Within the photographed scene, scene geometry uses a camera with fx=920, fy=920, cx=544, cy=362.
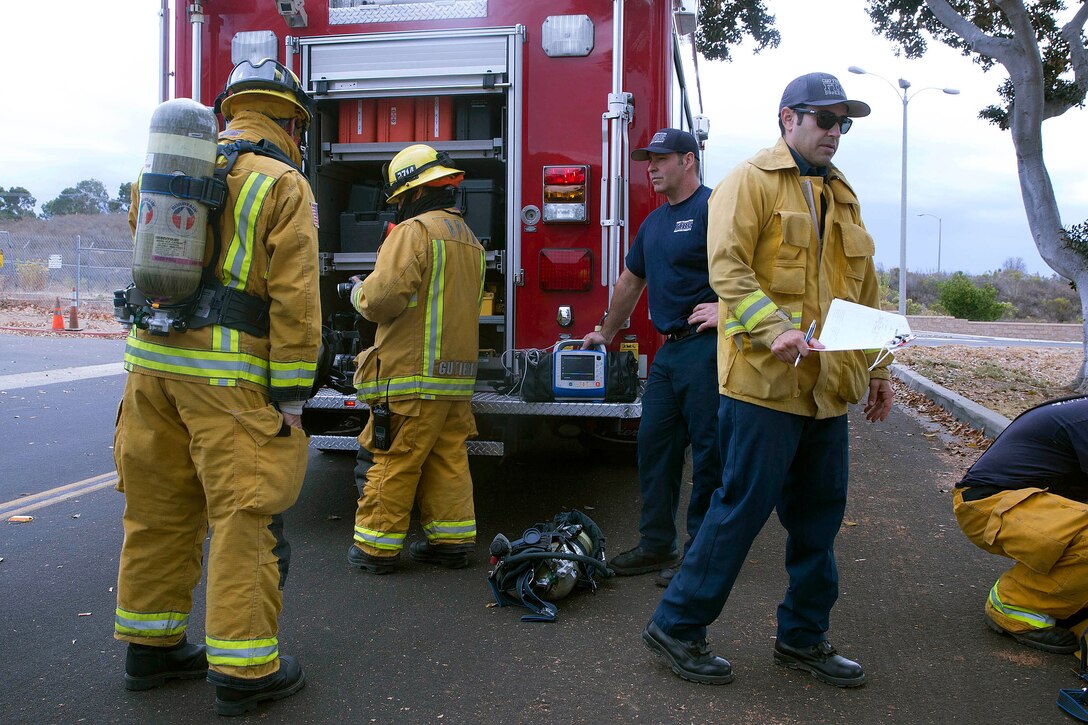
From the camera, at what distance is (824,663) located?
3295mm

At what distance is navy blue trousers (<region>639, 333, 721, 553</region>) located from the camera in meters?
4.24

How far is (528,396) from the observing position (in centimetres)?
491

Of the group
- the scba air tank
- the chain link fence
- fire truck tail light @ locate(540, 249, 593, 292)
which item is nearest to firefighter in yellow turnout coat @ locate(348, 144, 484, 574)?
fire truck tail light @ locate(540, 249, 593, 292)

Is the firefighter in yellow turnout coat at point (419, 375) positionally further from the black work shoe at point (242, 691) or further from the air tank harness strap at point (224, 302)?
the black work shoe at point (242, 691)

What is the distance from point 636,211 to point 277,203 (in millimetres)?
2573

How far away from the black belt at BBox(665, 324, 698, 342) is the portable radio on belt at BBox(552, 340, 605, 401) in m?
0.57

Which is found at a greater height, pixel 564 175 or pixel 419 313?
pixel 564 175

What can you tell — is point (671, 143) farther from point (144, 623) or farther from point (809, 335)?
point (144, 623)

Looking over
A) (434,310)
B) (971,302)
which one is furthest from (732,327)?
(971,302)

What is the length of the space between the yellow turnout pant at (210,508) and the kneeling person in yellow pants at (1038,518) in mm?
2709

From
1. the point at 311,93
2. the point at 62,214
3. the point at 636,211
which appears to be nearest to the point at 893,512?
the point at 636,211

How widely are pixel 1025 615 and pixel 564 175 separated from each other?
3112 millimetres

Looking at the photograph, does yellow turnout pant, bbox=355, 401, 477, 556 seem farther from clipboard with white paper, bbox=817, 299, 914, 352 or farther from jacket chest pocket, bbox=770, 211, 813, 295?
clipboard with white paper, bbox=817, 299, 914, 352

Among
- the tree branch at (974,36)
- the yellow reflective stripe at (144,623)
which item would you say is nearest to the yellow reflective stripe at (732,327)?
the yellow reflective stripe at (144,623)
